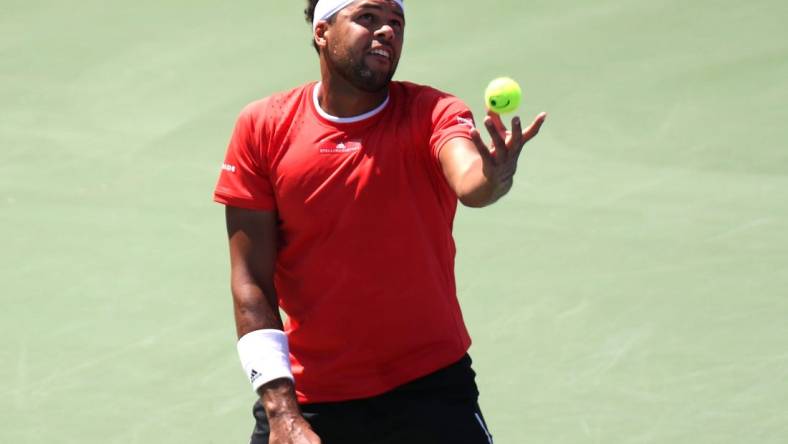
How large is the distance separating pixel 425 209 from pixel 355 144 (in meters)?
0.28

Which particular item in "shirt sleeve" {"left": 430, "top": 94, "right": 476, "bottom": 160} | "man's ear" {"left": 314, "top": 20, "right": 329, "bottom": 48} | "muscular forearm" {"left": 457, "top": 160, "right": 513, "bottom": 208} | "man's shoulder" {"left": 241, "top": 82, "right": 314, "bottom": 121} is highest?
"man's ear" {"left": 314, "top": 20, "right": 329, "bottom": 48}

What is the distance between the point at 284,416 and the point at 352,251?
0.51 metres

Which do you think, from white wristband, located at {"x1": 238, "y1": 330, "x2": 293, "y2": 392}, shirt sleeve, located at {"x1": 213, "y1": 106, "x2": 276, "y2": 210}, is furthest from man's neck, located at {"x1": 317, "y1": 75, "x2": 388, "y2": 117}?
white wristband, located at {"x1": 238, "y1": 330, "x2": 293, "y2": 392}

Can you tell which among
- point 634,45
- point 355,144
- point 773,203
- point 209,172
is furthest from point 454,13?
point 355,144

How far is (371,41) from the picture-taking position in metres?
4.38

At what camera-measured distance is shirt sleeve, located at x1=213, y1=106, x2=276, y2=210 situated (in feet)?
14.7

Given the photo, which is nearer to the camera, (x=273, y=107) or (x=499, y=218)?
(x=273, y=107)

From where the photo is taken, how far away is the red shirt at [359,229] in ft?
14.4

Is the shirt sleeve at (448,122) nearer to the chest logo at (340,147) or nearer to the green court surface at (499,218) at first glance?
the chest logo at (340,147)

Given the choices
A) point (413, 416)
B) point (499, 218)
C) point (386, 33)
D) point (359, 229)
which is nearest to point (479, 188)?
point (359, 229)

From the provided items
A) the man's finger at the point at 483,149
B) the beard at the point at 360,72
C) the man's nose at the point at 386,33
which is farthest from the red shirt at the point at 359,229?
the man's finger at the point at 483,149

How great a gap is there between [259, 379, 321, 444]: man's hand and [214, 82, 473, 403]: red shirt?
0.19 metres

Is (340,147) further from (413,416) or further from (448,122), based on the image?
(413,416)

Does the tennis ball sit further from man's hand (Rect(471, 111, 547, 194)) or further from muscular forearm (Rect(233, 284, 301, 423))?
muscular forearm (Rect(233, 284, 301, 423))
